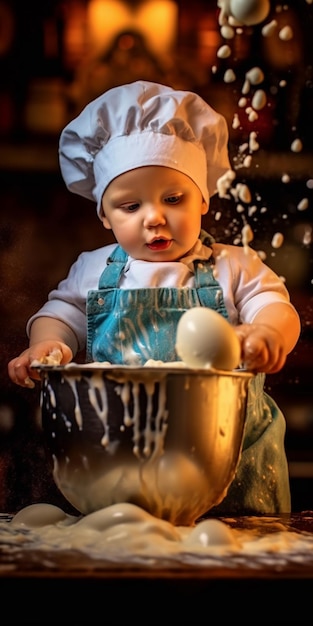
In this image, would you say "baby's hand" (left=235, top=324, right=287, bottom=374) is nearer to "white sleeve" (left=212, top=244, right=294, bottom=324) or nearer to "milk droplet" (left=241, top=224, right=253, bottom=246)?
"white sleeve" (left=212, top=244, right=294, bottom=324)

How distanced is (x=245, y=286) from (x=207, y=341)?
1.32ft

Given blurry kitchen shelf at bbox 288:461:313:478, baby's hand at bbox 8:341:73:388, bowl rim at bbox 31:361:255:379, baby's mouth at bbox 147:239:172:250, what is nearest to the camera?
bowl rim at bbox 31:361:255:379

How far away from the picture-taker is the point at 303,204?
170cm

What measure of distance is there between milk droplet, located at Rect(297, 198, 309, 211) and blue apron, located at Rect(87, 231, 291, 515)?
0.27 meters

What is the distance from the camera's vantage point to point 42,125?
1.81m

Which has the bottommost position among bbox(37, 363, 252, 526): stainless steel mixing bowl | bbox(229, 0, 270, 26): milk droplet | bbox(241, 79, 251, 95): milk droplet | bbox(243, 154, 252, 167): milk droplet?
bbox(37, 363, 252, 526): stainless steel mixing bowl

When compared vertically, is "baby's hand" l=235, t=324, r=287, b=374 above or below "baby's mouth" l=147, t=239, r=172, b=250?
below

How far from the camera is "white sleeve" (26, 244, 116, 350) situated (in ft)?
4.82

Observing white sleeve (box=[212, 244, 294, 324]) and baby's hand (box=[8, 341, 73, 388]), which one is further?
white sleeve (box=[212, 244, 294, 324])

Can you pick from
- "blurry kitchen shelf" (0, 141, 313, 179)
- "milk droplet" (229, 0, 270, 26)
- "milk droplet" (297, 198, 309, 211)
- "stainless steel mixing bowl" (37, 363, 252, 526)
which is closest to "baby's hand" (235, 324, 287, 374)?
"stainless steel mixing bowl" (37, 363, 252, 526)

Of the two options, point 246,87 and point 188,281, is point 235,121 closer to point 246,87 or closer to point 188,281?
point 246,87

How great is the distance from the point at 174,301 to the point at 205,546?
482mm

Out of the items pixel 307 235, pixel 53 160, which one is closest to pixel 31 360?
pixel 53 160
